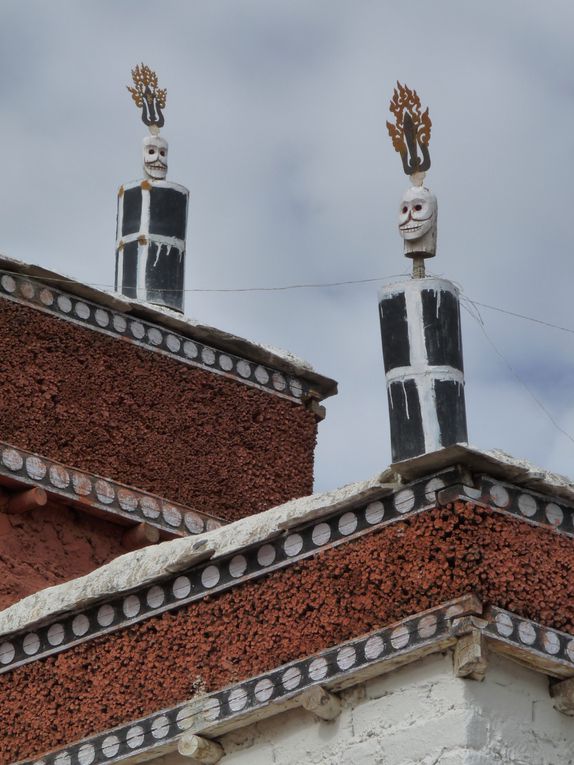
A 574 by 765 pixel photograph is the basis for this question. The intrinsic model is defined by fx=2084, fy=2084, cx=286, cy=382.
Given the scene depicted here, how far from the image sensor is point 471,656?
7.56 m

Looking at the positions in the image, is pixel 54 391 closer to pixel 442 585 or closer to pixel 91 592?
pixel 91 592

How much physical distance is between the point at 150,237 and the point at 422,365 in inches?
167

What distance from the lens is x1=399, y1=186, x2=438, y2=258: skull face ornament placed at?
8.92m

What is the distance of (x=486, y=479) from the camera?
7.84 m

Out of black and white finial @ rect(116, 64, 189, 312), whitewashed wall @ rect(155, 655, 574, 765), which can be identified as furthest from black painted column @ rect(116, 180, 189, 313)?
whitewashed wall @ rect(155, 655, 574, 765)

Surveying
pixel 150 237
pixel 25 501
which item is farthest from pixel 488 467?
pixel 150 237

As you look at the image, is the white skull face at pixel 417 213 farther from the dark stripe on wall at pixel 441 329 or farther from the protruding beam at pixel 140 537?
the protruding beam at pixel 140 537

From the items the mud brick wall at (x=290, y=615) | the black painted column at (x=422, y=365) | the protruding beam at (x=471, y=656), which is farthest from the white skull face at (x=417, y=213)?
the protruding beam at (x=471, y=656)

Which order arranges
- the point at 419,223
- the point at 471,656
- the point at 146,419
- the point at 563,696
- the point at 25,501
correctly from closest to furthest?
1. the point at 471,656
2. the point at 563,696
3. the point at 419,223
4. the point at 25,501
5. the point at 146,419

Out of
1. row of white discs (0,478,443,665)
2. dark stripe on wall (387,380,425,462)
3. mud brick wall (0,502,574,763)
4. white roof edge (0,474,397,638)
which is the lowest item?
mud brick wall (0,502,574,763)

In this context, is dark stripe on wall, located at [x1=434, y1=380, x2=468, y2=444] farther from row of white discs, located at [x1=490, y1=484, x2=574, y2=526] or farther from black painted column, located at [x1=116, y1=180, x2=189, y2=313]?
black painted column, located at [x1=116, y1=180, x2=189, y2=313]

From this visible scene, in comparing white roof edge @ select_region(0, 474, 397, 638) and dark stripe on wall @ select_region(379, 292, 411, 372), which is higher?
dark stripe on wall @ select_region(379, 292, 411, 372)

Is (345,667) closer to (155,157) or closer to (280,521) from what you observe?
(280,521)

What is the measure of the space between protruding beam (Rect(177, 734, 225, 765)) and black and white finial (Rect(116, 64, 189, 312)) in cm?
452
